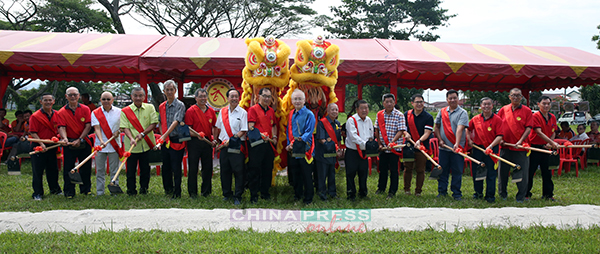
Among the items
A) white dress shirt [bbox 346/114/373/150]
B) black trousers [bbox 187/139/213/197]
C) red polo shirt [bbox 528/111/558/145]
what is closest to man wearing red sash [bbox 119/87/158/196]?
black trousers [bbox 187/139/213/197]

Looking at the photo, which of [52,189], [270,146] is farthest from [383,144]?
[52,189]

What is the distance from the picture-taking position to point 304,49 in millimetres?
5004

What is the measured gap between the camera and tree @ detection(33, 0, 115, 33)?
16.5 m

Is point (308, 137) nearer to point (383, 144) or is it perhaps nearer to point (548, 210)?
point (383, 144)

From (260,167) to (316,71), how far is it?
5.09 ft

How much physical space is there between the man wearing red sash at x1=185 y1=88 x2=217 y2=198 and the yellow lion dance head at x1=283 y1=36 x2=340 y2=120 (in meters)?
1.17

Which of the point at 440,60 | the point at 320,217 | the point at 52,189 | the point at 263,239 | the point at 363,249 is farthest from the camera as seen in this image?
the point at 440,60

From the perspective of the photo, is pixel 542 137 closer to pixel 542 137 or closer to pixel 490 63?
pixel 542 137

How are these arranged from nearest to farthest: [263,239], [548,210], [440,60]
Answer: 1. [263,239]
2. [548,210]
3. [440,60]

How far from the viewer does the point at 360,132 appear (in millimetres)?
4945

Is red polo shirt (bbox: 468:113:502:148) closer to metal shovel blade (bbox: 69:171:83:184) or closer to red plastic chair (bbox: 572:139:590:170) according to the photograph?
red plastic chair (bbox: 572:139:590:170)

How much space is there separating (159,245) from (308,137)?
216 cm

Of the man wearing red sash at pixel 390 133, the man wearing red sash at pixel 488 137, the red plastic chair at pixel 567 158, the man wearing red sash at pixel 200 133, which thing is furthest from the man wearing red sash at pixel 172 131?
the red plastic chair at pixel 567 158

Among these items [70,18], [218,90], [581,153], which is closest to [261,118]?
[218,90]
